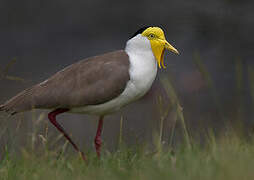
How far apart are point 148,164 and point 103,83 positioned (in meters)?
1.60

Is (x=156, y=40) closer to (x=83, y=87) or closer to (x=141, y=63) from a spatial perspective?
(x=141, y=63)

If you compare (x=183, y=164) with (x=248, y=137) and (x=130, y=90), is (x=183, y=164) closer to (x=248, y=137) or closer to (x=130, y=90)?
(x=248, y=137)

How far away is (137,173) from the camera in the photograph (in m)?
3.63

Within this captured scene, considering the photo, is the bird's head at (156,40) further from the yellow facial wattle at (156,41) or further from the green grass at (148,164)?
the green grass at (148,164)

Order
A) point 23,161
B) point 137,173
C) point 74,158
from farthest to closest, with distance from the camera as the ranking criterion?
point 74,158 → point 23,161 → point 137,173

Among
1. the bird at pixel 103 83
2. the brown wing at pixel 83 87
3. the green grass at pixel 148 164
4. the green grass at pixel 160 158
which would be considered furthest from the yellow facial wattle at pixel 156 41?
the green grass at pixel 148 164

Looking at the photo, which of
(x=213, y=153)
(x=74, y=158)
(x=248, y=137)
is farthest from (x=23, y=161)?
(x=248, y=137)

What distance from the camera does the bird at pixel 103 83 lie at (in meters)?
5.19

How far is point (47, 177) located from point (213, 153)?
45.7 inches

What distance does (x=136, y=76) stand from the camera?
5.18 m

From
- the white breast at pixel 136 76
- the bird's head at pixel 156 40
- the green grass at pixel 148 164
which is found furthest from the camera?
the bird's head at pixel 156 40

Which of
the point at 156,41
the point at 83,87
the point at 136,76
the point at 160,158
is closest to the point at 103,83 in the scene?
the point at 83,87

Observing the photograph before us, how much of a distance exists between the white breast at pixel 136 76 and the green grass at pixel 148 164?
59 cm

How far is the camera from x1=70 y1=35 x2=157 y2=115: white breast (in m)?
5.18
